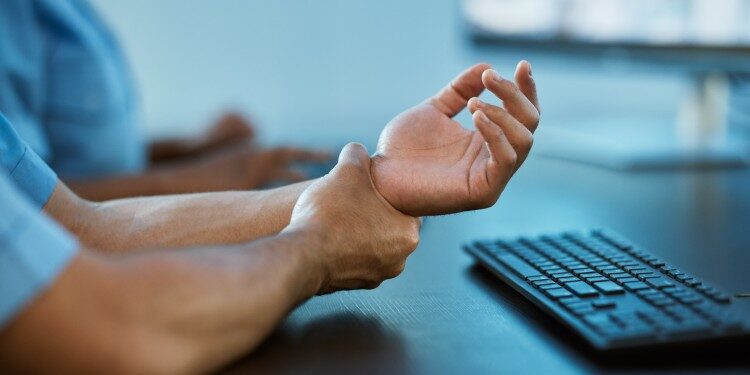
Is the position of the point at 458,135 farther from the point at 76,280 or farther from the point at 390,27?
the point at 390,27

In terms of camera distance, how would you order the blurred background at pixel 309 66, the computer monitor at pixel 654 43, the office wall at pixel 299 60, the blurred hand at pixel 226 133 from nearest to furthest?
the computer monitor at pixel 654 43
the blurred hand at pixel 226 133
the blurred background at pixel 309 66
the office wall at pixel 299 60

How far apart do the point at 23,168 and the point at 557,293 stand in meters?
0.45

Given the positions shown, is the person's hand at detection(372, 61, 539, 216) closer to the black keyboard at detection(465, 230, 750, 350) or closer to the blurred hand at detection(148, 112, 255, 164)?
the black keyboard at detection(465, 230, 750, 350)

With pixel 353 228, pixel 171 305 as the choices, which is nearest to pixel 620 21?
pixel 353 228

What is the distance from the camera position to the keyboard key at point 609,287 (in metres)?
0.63

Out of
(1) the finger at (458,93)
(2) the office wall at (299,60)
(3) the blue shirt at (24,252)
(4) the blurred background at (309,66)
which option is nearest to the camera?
(3) the blue shirt at (24,252)

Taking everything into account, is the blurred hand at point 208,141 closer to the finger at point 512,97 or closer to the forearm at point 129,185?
the forearm at point 129,185

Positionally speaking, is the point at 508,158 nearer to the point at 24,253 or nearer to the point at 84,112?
the point at 24,253

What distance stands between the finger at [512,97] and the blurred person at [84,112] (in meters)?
0.60

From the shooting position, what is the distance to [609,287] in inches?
25.2

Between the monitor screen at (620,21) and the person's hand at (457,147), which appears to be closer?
the person's hand at (457,147)

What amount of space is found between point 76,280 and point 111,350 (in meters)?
0.04

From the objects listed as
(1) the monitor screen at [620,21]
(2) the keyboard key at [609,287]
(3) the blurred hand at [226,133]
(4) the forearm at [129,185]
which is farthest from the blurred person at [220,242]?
(3) the blurred hand at [226,133]

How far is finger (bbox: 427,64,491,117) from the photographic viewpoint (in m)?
0.81
